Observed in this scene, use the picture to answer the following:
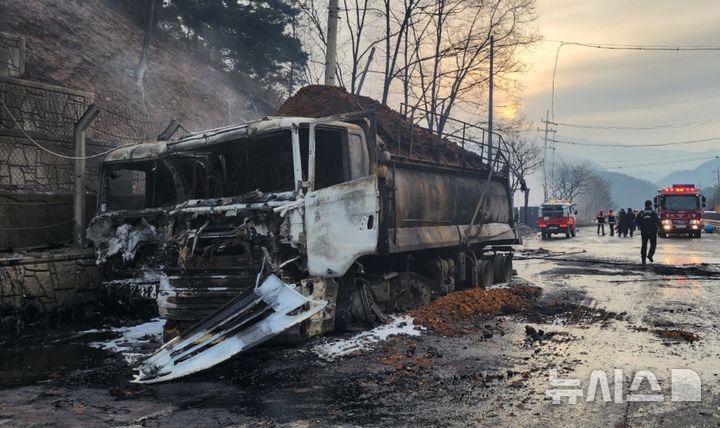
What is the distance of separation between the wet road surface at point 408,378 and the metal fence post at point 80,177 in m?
2.03

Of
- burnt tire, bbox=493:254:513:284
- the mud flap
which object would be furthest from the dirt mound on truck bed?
the mud flap

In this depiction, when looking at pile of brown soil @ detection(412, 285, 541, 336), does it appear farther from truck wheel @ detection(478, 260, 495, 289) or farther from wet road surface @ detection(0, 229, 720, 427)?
truck wheel @ detection(478, 260, 495, 289)

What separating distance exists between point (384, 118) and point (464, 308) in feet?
11.6

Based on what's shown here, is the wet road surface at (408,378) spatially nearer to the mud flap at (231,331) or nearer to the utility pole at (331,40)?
the mud flap at (231,331)

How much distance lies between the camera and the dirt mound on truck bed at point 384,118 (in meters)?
8.74

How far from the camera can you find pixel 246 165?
23.1 ft

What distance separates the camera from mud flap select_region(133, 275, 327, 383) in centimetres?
518

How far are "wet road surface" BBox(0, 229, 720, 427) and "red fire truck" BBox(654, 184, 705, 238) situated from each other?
83.2ft

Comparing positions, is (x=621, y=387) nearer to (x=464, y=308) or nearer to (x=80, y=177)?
(x=464, y=308)

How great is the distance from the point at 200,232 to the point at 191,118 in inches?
713

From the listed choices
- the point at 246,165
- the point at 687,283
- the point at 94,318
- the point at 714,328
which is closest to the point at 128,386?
the point at 246,165

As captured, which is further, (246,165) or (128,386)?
(246,165)

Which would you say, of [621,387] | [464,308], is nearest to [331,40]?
[464,308]

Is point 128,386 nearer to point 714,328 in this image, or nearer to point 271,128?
point 271,128
